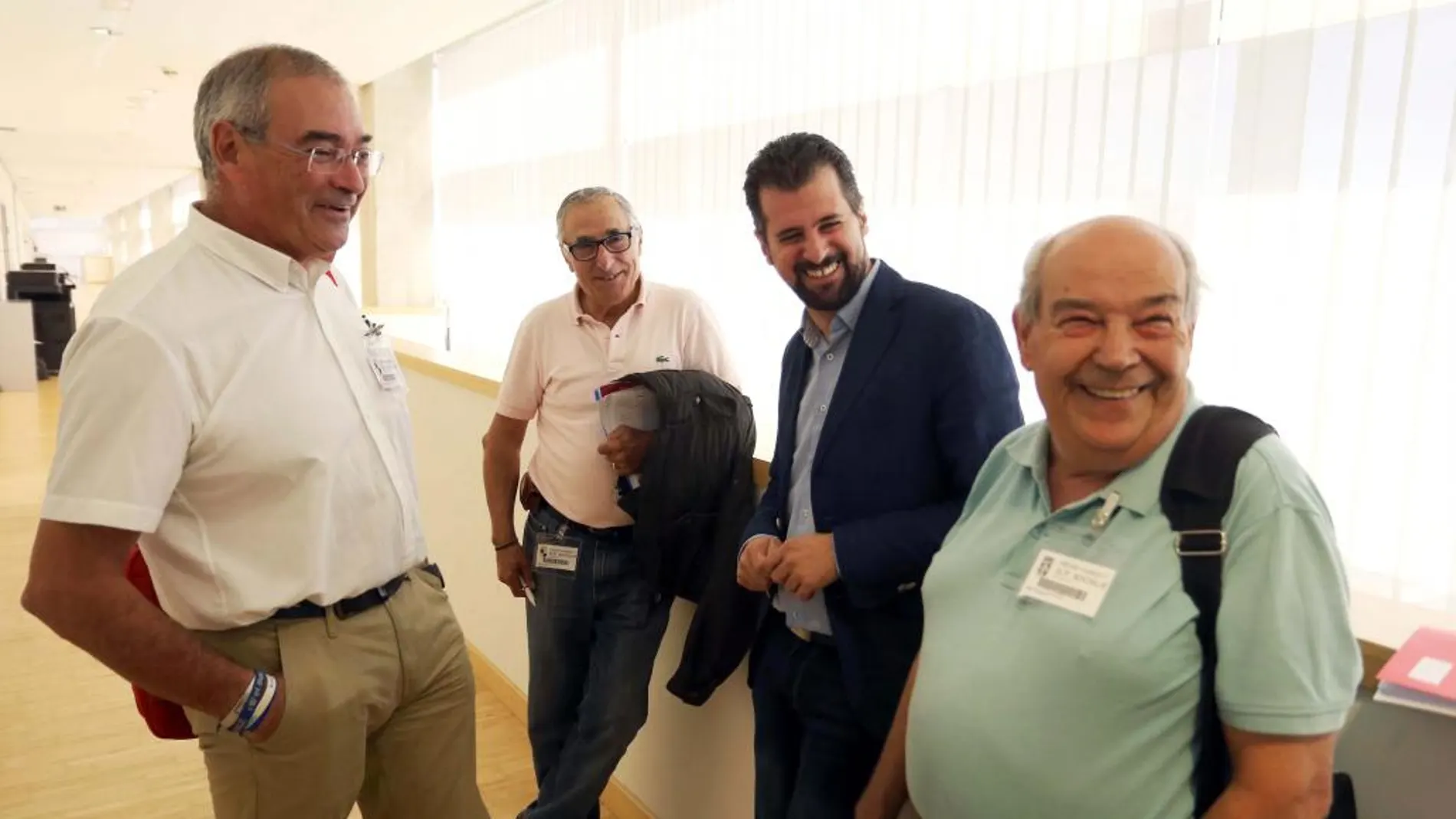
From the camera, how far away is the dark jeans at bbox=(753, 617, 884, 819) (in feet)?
5.53

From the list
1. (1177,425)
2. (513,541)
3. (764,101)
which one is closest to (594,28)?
(764,101)

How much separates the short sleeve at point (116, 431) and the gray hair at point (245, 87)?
14.0 inches

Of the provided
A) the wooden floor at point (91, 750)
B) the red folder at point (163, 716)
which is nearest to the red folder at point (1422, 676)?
the red folder at point (163, 716)

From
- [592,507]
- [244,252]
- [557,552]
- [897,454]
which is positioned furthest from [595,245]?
[897,454]

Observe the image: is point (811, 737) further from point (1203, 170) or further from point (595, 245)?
point (1203, 170)

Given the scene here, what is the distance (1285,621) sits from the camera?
3.15ft

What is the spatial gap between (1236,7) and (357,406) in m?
1.80

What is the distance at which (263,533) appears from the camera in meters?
1.44

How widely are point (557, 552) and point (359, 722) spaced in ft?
2.57

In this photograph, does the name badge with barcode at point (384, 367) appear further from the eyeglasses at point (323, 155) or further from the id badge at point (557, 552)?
the id badge at point (557, 552)

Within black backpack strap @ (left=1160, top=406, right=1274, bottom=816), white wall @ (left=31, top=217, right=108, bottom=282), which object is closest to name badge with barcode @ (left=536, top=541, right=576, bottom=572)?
black backpack strap @ (left=1160, top=406, right=1274, bottom=816)

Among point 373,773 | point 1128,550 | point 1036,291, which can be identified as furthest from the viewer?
point 373,773

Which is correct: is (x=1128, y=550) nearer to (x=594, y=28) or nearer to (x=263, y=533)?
(x=263, y=533)

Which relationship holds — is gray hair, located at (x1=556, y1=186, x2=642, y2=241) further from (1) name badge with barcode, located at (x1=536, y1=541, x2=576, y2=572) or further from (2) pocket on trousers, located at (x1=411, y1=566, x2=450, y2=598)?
(2) pocket on trousers, located at (x1=411, y1=566, x2=450, y2=598)
